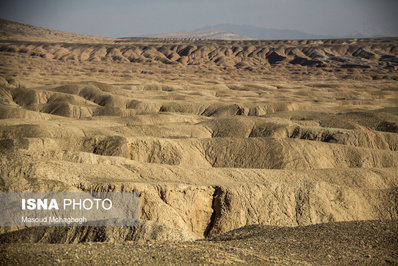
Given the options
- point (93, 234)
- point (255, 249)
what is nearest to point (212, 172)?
point (93, 234)

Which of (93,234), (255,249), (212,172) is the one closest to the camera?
(255,249)

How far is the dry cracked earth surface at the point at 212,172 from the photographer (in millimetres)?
11281

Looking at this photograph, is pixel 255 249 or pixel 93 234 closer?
pixel 255 249

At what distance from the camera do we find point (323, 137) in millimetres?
33750

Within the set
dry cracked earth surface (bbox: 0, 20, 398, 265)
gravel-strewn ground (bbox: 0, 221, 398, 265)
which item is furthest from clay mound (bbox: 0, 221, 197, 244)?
gravel-strewn ground (bbox: 0, 221, 398, 265)

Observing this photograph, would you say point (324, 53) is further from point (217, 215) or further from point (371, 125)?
point (217, 215)

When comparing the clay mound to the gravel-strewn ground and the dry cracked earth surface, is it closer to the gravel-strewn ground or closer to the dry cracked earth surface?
the dry cracked earth surface

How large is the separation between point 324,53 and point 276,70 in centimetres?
1707

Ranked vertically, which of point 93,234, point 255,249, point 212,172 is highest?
point 255,249

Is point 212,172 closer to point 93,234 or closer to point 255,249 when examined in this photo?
point 93,234

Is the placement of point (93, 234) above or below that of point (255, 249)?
below

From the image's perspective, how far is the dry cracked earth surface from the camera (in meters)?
11.3

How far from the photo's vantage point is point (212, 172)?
2091cm

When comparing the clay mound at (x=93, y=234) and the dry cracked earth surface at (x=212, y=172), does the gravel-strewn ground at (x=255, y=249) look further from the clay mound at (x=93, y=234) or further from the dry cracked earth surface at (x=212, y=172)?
the clay mound at (x=93, y=234)
